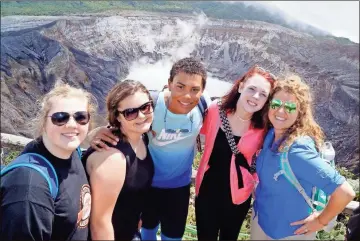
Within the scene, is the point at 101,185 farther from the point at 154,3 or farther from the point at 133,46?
the point at 154,3

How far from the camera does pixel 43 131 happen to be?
129cm

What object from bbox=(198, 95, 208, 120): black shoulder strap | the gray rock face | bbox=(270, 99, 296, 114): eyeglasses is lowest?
the gray rock face

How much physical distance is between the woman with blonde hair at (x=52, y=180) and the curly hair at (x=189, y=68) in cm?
54

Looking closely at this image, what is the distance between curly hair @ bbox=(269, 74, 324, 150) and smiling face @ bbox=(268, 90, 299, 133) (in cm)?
2

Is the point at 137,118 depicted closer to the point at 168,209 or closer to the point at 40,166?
the point at 40,166

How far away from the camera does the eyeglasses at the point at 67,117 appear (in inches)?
50.4

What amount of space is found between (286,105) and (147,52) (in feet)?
31.9

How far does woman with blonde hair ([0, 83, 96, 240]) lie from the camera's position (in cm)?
106

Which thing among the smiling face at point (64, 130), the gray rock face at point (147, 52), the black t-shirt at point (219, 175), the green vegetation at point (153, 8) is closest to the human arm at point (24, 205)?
the smiling face at point (64, 130)

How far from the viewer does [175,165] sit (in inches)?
73.5

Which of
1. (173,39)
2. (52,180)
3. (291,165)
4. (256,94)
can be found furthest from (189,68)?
(173,39)

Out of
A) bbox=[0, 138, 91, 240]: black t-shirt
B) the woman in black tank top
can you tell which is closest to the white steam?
the woman in black tank top

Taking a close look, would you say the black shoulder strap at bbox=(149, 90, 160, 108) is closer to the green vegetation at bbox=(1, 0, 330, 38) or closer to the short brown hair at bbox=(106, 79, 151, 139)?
the short brown hair at bbox=(106, 79, 151, 139)

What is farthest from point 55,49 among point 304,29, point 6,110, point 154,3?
point 304,29
